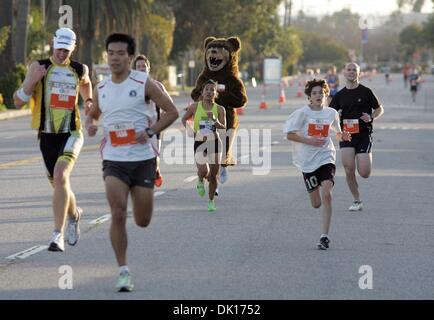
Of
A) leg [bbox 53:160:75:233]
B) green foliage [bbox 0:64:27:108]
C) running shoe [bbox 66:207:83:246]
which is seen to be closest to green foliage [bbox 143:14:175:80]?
green foliage [bbox 0:64:27:108]

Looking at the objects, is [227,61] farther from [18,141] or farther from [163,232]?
[18,141]

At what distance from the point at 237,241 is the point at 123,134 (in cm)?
319

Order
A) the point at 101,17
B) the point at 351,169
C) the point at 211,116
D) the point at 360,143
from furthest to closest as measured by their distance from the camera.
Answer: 1. the point at 101,17
2. the point at 360,143
3. the point at 351,169
4. the point at 211,116

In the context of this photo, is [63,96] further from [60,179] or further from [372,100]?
[372,100]

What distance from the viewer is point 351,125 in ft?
50.9

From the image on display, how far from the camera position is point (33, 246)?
1184 centimetres

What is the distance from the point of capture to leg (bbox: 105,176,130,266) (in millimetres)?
9359

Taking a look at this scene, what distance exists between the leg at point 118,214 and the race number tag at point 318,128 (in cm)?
342

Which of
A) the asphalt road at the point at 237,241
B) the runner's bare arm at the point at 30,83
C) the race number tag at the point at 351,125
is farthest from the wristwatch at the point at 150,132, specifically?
the race number tag at the point at 351,125

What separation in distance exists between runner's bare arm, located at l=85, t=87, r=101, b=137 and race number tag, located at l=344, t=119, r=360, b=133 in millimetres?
5939

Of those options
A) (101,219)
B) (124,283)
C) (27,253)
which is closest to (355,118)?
(101,219)

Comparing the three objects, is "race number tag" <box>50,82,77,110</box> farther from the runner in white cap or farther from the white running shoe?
the white running shoe

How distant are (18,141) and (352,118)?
14922mm
